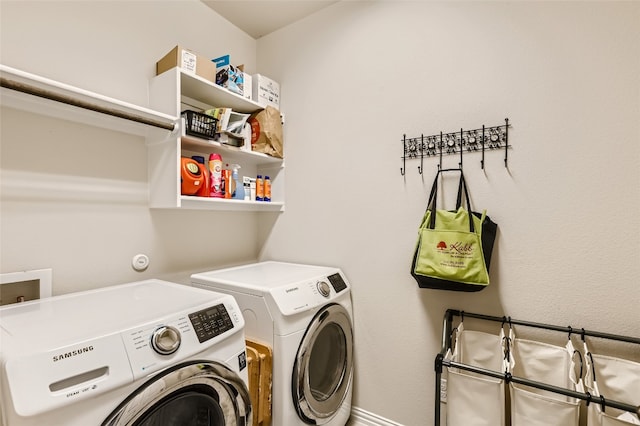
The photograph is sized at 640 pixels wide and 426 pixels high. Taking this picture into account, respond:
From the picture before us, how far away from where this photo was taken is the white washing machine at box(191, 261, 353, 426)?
1.44 meters

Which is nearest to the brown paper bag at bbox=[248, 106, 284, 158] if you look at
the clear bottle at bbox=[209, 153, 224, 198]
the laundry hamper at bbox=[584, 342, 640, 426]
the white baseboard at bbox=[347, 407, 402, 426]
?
the clear bottle at bbox=[209, 153, 224, 198]

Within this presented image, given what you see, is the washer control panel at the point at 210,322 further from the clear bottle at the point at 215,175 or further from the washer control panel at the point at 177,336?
the clear bottle at the point at 215,175

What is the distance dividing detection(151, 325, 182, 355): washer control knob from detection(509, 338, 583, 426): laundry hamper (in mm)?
1269

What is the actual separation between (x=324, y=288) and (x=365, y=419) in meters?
0.93

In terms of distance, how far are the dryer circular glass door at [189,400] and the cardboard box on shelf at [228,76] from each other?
160 cm

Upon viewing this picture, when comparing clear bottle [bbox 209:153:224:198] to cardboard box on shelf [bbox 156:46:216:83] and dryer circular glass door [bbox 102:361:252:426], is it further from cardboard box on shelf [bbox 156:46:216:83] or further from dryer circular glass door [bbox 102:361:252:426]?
dryer circular glass door [bbox 102:361:252:426]

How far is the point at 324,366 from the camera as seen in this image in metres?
1.84

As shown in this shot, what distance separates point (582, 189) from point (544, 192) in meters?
0.14

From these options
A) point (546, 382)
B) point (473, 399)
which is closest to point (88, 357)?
point (473, 399)

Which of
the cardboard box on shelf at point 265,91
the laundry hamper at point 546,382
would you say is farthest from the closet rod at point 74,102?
the laundry hamper at point 546,382

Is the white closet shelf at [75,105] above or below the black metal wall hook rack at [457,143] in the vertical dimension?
above

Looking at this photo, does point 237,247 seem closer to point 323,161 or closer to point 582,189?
point 323,161

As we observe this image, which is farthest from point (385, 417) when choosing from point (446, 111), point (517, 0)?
point (517, 0)

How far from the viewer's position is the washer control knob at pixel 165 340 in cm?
96
